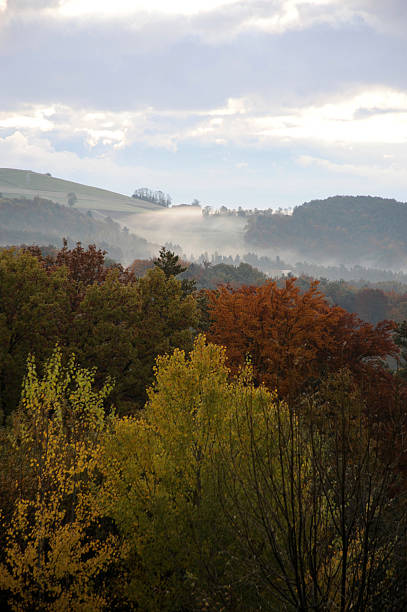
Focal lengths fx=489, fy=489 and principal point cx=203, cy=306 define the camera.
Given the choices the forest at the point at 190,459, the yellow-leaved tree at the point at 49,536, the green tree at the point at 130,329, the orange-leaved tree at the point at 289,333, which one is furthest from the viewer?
the orange-leaved tree at the point at 289,333

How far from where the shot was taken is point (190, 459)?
56.3 feet

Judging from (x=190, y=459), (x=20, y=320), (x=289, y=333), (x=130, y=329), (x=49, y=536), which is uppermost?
(x=289, y=333)

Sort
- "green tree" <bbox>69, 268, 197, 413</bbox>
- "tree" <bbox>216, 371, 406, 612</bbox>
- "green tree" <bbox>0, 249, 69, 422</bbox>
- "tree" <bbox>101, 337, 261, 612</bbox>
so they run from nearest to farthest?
"tree" <bbox>216, 371, 406, 612</bbox> → "tree" <bbox>101, 337, 261, 612</bbox> → "green tree" <bbox>0, 249, 69, 422</bbox> → "green tree" <bbox>69, 268, 197, 413</bbox>

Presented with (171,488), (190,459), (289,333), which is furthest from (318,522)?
(289,333)

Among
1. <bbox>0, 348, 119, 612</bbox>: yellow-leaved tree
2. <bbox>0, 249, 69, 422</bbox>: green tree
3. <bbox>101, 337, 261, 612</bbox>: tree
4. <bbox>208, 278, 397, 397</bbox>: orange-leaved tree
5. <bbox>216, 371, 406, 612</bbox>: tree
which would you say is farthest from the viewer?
<bbox>208, 278, 397, 397</bbox>: orange-leaved tree

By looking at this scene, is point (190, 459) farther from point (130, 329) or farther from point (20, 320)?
point (130, 329)

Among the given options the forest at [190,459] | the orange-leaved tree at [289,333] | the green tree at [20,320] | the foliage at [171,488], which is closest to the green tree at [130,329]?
the forest at [190,459]

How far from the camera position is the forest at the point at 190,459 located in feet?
30.2

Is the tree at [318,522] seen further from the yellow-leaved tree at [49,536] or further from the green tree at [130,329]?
the green tree at [130,329]

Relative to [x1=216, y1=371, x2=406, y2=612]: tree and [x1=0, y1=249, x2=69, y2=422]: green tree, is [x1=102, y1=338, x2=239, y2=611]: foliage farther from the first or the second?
[x1=0, y1=249, x2=69, y2=422]: green tree

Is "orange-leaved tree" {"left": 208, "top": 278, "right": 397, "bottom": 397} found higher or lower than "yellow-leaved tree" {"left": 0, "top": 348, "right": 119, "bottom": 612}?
higher

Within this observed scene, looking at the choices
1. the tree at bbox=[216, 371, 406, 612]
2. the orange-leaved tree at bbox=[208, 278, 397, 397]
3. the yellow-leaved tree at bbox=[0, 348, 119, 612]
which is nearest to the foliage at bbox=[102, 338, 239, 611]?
the yellow-leaved tree at bbox=[0, 348, 119, 612]

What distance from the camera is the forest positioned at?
9195 mm

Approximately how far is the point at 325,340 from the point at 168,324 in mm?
11829
